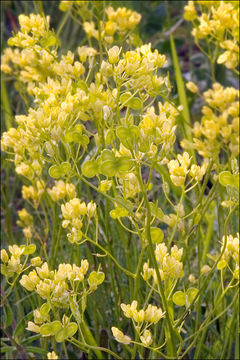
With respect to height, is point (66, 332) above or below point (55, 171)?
below

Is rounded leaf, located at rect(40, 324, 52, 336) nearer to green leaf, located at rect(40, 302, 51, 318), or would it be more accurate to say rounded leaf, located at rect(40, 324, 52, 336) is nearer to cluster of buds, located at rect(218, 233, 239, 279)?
green leaf, located at rect(40, 302, 51, 318)

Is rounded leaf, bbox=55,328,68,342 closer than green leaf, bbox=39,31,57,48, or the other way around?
rounded leaf, bbox=55,328,68,342

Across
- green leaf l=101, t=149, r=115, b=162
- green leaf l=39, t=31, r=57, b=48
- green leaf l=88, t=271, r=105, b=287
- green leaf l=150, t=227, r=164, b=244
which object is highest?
green leaf l=39, t=31, r=57, b=48

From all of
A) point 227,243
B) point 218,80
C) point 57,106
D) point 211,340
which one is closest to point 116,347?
point 211,340

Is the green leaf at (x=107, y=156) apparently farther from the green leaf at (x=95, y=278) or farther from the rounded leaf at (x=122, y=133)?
the green leaf at (x=95, y=278)

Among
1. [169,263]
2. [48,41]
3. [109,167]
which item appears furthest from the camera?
[48,41]

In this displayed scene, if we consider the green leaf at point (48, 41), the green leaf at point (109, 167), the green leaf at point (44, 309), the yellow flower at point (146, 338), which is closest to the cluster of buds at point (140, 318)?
the yellow flower at point (146, 338)

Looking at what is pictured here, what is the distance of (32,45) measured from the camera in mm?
1221

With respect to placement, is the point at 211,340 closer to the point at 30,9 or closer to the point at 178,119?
the point at 178,119

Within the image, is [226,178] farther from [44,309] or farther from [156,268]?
[44,309]

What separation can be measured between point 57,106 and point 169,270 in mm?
311

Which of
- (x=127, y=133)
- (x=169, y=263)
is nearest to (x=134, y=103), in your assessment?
(x=127, y=133)

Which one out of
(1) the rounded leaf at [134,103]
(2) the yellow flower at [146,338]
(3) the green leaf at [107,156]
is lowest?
(2) the yellow flower at [146,338]

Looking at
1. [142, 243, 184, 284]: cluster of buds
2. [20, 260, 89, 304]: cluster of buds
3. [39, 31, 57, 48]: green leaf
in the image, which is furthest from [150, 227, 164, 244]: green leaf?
[39, 31, 57, 48]: green leaf
